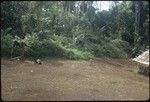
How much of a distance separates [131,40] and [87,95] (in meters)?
18.3

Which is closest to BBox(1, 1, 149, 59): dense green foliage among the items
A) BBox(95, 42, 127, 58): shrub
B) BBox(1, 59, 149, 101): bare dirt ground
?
BBox(95, 42, 127, 58): shrub

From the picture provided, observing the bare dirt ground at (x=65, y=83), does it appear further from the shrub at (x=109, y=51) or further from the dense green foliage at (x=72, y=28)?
the shrub at (x=109, y=51)

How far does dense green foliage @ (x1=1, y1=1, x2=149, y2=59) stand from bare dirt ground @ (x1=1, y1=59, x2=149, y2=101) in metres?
2.20

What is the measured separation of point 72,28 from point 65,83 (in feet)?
38.2

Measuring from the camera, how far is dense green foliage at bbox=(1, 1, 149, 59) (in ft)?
51.1

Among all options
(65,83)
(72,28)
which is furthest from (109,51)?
(65,83)

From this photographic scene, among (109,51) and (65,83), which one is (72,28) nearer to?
(109,51)

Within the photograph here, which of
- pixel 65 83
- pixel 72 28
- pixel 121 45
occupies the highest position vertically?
pixel 72 28

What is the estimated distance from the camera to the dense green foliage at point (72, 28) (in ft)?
51.1

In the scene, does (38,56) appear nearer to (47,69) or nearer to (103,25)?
(47,69)

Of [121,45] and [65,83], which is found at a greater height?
[65,83]

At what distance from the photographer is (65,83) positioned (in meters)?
9.78

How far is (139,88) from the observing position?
9.99m

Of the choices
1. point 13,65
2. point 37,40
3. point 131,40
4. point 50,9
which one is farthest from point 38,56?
point 131,40
